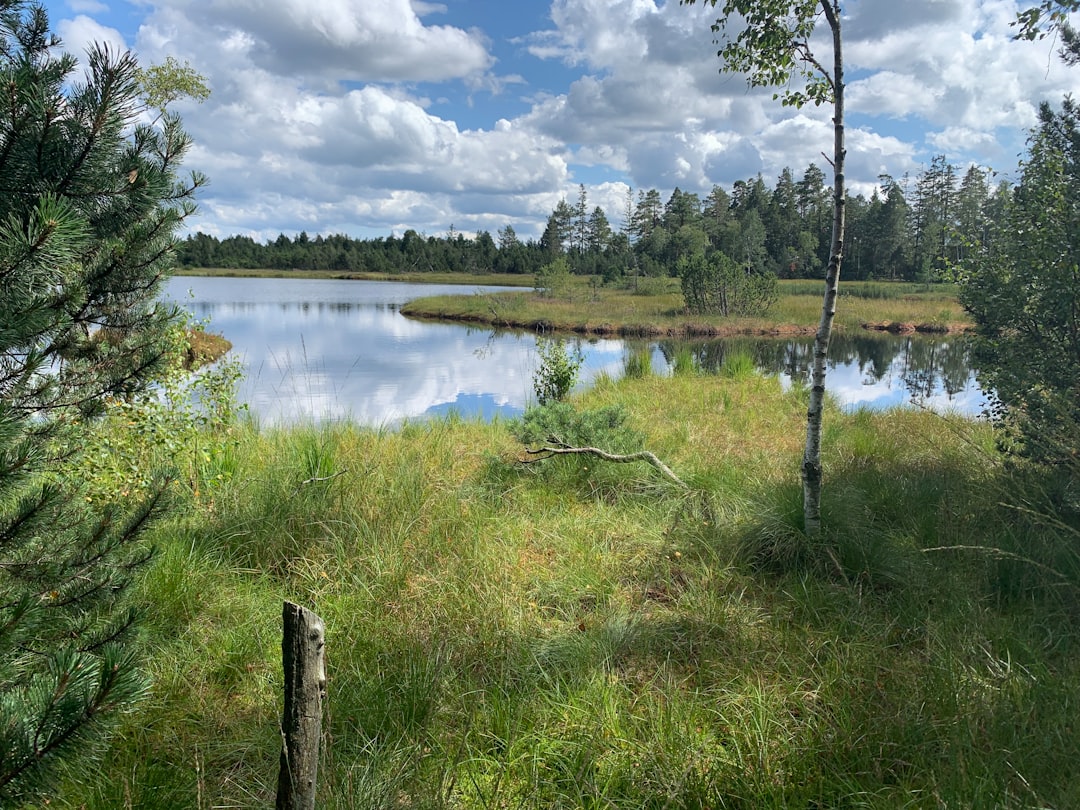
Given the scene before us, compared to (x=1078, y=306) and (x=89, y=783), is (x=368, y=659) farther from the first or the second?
(x=1078, y=306)

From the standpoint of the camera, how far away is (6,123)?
1.52 meters

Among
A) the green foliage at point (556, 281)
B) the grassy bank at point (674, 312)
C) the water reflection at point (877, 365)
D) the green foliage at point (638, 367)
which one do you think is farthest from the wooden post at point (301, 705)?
the green foliage at point (556, 281)

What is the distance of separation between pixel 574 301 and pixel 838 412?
28.7 meters

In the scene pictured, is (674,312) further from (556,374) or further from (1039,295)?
(1039,295)

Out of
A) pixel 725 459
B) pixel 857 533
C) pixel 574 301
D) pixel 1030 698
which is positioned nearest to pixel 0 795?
pixel 1030 698

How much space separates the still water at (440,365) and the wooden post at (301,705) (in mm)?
3601

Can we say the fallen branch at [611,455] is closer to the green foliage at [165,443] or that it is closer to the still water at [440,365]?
the still water at [440,365]

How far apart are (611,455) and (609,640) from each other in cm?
227

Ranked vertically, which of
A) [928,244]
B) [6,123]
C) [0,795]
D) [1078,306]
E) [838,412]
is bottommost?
[838,412]

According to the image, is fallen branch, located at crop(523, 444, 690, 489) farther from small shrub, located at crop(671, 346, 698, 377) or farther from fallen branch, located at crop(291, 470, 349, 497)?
small shrub, located at crop(671, 346, 698, 377)

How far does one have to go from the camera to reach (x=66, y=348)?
6.07ft

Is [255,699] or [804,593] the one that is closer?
[255,699]

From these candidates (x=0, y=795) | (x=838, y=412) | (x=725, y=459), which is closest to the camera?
(x=0, y=795)

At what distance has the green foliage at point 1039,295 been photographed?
404 centimetres
